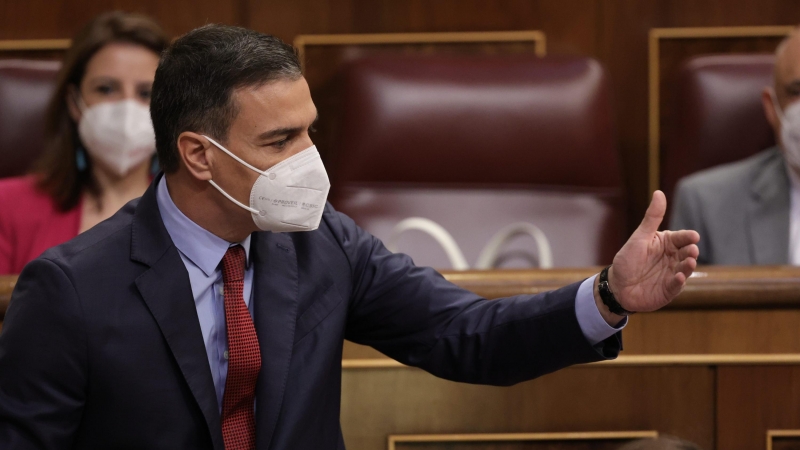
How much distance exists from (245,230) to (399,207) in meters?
0.66

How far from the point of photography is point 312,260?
0.78 meters

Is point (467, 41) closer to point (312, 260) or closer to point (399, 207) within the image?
point (399, 207)

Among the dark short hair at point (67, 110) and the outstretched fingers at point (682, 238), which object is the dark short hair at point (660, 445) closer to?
the outstretched fingers at point (682, 238)

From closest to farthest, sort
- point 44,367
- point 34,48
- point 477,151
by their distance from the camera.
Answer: point 44,367 → point 477,151 → point 34,48

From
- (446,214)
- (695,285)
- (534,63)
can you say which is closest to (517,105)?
(534,63)

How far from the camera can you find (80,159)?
1.31 m

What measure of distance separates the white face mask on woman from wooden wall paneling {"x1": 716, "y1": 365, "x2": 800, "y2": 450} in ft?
2.65

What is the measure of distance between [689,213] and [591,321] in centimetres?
68

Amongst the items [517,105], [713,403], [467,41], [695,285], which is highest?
[467,41]

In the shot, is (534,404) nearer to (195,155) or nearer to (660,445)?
(660,445)

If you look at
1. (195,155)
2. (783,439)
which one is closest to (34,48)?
(195,155)

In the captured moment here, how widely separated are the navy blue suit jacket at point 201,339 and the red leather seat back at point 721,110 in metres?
0.77

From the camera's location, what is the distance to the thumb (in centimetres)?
69

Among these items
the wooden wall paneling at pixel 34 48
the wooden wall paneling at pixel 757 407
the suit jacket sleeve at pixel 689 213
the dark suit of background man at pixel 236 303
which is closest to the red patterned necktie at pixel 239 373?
the dark suit of background man at pixel 236 303
